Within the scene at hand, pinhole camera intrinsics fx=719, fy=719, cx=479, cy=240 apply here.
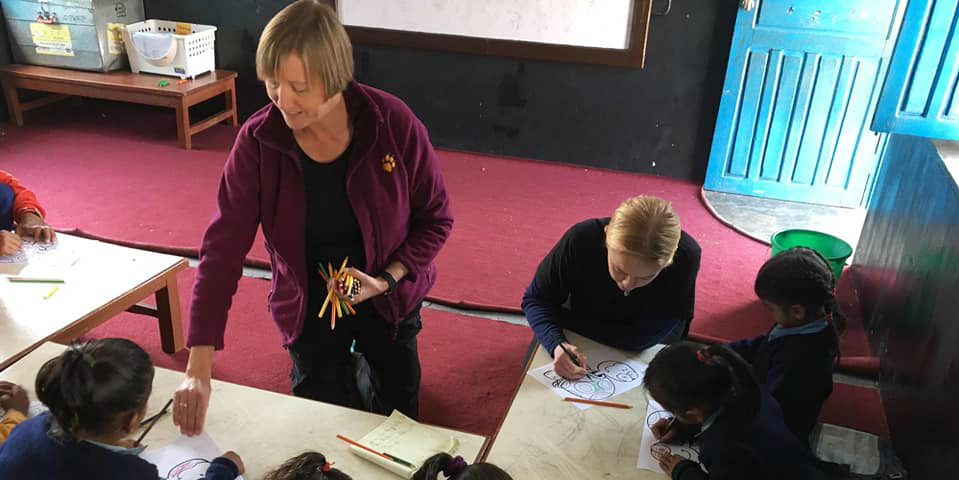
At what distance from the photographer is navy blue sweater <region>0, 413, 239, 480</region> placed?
3.74 ft

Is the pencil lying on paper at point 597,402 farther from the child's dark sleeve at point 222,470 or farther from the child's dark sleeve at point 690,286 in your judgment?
the child's dark sleeve at point 222,470

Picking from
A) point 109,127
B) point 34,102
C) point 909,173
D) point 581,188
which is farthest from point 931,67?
point 34,102

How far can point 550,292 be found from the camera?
1.94 metres

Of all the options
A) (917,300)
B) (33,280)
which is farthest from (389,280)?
(917,300)

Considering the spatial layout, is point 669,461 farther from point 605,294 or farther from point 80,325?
point 80,325

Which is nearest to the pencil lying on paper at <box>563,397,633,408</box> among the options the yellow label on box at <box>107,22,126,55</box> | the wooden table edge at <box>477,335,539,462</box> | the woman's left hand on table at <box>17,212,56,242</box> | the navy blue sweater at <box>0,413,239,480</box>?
the wooden table edge at <box>477,335,539,462</box>

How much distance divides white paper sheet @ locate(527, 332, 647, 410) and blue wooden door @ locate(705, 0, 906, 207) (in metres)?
2.82

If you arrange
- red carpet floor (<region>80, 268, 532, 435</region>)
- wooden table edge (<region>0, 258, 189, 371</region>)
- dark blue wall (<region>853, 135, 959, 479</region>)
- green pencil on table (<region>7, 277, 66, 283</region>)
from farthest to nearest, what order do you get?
red carpet floor (<region>80, 268, 532, 435</region>) < green pencil on table (<region>7, 277, 66, 283</region>) < dark blue wall (<region>853, 135, 959, 479</region>) < wooden table edge (<region>0, 258, 189, 371</region>)

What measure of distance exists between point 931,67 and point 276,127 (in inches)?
119

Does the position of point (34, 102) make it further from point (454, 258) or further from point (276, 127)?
point (276, 127)

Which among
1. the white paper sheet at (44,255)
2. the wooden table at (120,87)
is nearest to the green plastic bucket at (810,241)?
the white paper sheet at (44,255)

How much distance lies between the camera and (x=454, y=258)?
11.3 ft

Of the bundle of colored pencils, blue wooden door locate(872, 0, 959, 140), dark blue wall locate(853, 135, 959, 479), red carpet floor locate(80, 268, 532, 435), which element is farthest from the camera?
blue wooden door locate(872, 0, 959, 140)

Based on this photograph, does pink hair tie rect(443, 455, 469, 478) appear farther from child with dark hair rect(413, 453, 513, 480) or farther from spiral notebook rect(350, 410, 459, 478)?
spiral notebook rect(350, 410, 459, 478)
